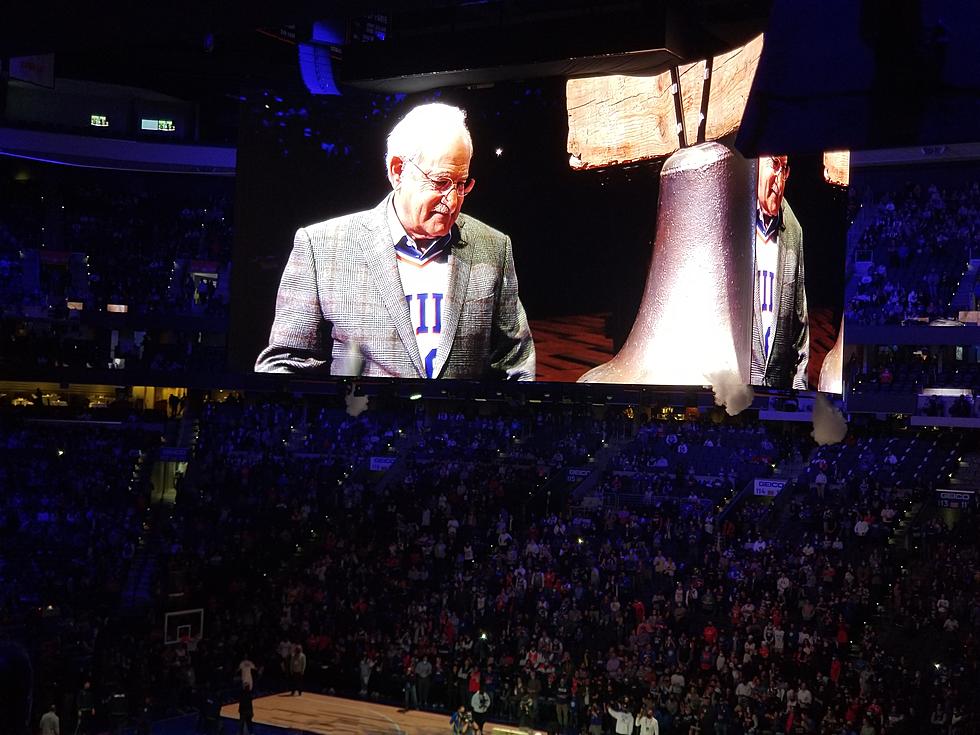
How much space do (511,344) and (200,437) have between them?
1982 centimetres

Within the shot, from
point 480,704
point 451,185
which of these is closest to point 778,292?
point 451,185

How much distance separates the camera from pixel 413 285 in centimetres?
1169

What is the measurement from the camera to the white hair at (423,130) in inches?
468

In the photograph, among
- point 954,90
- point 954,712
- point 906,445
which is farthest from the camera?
point 906,445

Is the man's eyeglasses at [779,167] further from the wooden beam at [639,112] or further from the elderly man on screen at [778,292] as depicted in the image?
the wooden beam at [639,112]

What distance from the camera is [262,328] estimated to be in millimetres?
12320

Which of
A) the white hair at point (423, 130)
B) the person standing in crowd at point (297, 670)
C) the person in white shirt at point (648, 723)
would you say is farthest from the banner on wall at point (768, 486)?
the white hair at point (423, 130)

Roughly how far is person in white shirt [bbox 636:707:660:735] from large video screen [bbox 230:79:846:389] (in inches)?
272

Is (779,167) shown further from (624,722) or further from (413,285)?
(624,722)

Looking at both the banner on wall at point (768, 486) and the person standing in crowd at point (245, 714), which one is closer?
the person standing in crowd at point (245, 714)

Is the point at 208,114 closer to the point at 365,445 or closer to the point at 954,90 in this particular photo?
the point at 365,445

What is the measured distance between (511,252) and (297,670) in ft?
37.2

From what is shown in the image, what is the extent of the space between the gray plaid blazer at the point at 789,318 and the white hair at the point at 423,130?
328cm

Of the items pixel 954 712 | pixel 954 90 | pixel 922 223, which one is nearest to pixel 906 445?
pixel 922 223
